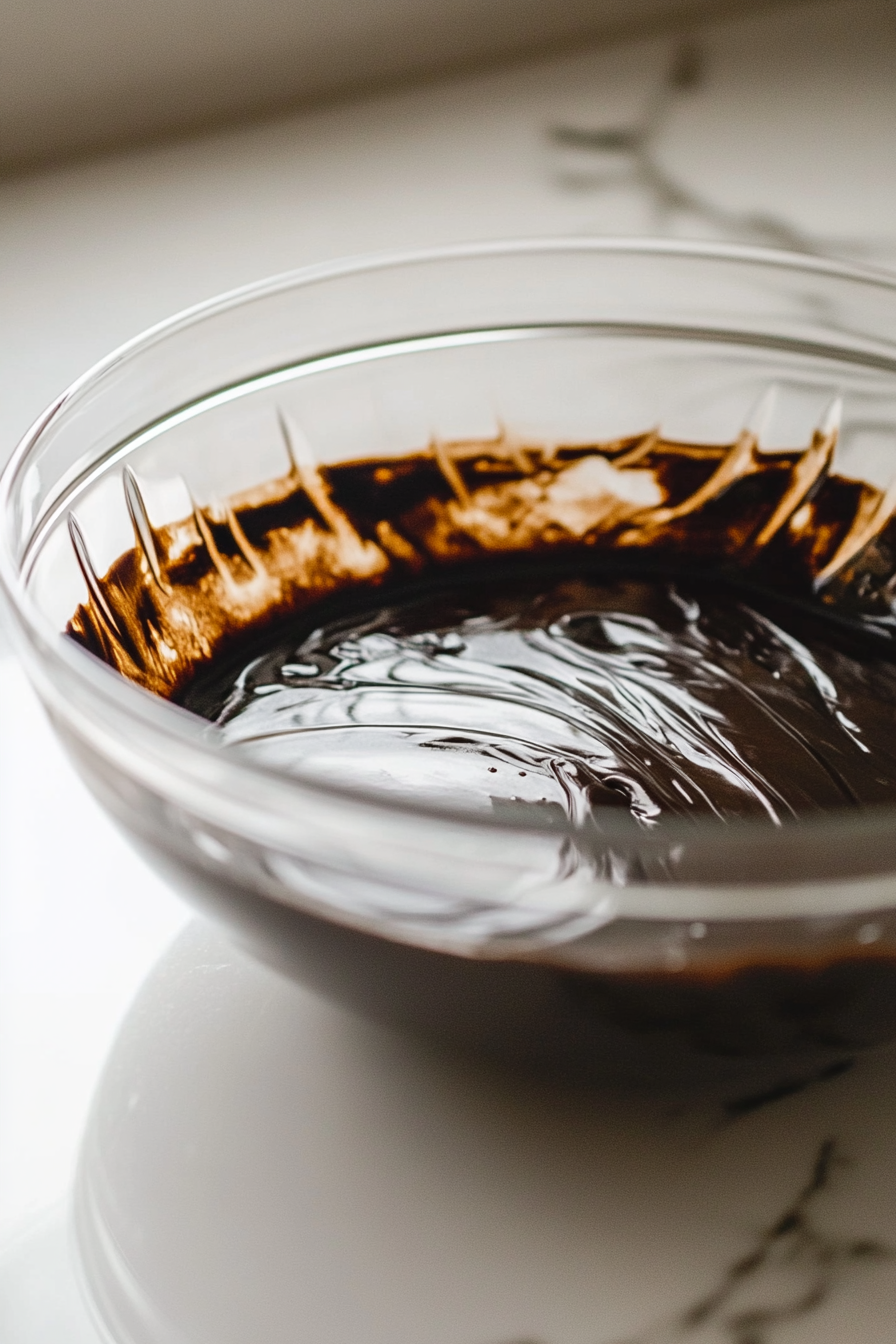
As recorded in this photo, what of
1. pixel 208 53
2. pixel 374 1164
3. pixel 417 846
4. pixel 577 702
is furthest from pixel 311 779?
pixel 208 53

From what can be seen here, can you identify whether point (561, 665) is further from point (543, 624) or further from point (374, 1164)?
point (374, 1164)

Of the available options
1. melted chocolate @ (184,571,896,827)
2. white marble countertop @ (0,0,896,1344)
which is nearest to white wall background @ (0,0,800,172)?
white marble countertop @ (0,0,896,1344)

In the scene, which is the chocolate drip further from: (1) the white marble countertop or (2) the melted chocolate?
(1) the white marble countertop

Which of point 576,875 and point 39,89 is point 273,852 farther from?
point 39,89

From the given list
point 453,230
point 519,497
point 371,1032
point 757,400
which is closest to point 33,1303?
point 371,1032

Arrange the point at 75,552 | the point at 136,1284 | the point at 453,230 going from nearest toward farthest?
the point at 136,1284
the point at 75,552
the point at 453,230

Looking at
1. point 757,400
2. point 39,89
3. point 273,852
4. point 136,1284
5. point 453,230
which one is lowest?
point 136,1284
